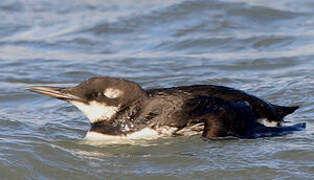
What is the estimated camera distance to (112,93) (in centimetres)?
812

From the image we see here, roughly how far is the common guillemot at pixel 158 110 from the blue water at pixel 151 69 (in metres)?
0.14

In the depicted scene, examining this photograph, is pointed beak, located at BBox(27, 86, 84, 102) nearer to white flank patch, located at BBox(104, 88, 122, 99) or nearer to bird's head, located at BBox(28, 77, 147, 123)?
bird's head, located at BBox(28, 77, 147, 123)

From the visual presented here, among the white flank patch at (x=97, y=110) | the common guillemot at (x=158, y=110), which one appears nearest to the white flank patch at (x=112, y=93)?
the common guillemot at (x=158, y=110)

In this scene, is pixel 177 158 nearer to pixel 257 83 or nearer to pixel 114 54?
pixel 257 83

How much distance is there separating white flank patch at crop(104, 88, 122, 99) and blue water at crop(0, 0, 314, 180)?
0.48m

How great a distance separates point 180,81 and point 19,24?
5.25 m

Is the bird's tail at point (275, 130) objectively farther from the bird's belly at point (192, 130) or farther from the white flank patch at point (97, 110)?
the white flank patch at point (97, 110)

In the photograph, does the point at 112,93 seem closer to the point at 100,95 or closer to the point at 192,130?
the point at 100,95

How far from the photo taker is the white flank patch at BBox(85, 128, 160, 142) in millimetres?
7926

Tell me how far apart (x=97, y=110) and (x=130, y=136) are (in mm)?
436

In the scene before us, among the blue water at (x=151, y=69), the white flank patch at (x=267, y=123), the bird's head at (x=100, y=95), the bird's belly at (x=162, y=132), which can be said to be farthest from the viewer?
the white flank patch at (x=267, y=123)

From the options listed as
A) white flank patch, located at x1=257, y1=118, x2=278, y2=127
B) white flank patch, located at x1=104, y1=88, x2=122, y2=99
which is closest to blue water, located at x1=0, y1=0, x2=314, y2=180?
white flank patch, located at x1=257, y1=118, x2=278, y2=127

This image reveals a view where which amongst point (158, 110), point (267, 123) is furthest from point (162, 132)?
point (267, 123)

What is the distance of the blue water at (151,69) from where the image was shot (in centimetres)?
761
